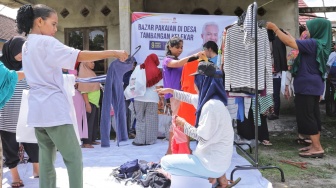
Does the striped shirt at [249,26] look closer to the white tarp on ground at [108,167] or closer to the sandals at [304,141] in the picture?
the white tarp on ground at [108,167]

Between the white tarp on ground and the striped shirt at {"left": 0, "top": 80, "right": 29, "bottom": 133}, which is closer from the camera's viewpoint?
the striped shirt at {"left": 0, "top": 80, "right": 29, "bottom": 133}

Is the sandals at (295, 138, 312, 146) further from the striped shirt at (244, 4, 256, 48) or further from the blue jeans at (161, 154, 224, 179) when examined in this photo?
the blue jeans at (161, 154, 224, 179)

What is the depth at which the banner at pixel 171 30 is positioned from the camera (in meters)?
7.14

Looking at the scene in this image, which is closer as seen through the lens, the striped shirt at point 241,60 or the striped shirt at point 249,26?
the striped shirt at point 249,26

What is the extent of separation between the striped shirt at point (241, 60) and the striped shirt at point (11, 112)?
7.98 feet

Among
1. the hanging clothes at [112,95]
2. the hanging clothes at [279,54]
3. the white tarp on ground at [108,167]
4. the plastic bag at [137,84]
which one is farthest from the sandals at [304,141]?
the hanging clothes at [112,95]

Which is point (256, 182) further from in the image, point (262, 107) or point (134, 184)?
point (262, 107)

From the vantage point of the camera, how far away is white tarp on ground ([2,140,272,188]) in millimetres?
3873

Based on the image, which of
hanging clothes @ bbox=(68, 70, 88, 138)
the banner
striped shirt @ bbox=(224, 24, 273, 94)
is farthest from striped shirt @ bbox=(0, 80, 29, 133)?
the banner

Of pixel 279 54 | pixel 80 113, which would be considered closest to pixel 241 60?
pixel 279 54

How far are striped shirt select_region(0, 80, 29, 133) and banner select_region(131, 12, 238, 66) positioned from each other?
3.48 meters

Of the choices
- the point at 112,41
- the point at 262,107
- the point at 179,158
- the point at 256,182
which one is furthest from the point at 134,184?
the point at 112,41

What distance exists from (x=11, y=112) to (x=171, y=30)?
13.9 ft

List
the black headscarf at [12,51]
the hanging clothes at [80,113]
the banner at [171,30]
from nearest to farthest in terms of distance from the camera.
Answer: the black headscarf at [12,51] → the hanging clothes at [80,113] → the banner at [171,30]
